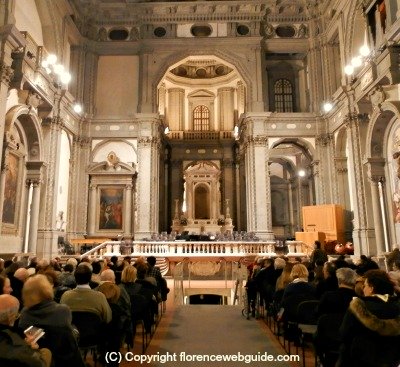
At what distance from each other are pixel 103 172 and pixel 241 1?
509 inches

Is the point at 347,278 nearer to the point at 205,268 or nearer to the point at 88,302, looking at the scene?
the point at 88,302

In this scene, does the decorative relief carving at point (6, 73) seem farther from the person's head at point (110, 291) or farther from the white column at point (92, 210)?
the person's head at point (110, 291)

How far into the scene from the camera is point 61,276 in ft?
20.9

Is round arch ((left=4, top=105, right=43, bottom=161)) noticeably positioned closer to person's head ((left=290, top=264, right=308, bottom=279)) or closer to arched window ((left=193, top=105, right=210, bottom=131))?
person's head ((left=290, top=264, right=308, bottom=279))

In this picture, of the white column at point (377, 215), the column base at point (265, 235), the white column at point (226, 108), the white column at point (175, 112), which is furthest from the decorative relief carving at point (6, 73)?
the white column at point (226, 108)

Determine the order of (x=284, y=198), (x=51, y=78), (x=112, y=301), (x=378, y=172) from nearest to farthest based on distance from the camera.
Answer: (x=112, y=301)
(x=378, y=172)
(x=51, y=78)
(x=284, y=198)

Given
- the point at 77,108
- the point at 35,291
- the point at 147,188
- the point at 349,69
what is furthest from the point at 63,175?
the point at 35,291

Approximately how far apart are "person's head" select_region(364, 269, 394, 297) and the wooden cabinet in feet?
50.4

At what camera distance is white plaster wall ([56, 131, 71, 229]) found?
1920 centimetres

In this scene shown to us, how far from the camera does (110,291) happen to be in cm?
470

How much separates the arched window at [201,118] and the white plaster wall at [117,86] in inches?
364

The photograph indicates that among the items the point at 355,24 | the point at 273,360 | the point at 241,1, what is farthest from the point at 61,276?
the point at 241,1

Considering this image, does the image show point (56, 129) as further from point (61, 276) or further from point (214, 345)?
point (214, 345)

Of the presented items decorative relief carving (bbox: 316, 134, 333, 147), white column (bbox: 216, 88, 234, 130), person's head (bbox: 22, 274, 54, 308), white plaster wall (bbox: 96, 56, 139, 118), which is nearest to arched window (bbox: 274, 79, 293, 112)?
decorative relief carving (bbox: 316, 134, 333, 147)
